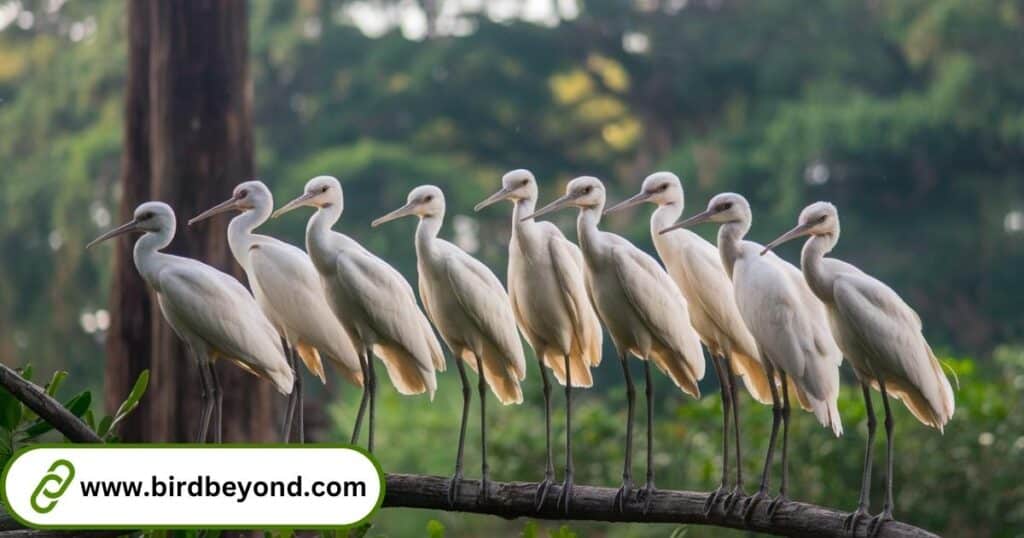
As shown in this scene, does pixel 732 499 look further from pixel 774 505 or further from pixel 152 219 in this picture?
pixel 152 219

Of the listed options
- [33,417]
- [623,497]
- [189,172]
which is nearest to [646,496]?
[623,497]

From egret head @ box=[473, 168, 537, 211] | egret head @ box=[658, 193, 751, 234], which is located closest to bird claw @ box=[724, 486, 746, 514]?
egret head @ box=[658, 193, 751, 234]

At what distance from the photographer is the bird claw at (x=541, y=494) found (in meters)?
3.69

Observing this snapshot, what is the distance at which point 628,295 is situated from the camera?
370 centimetres

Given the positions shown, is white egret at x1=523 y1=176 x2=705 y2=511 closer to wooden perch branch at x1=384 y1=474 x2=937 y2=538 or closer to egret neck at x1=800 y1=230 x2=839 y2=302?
wooden perch branch at x1=384 y1=474 x2=937 y2=538

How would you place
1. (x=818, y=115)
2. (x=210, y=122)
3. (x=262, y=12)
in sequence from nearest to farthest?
(x=210, y=122) < (x=818, y=115) < (x=262, y=12)

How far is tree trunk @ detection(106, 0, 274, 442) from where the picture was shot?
6098 millimetres

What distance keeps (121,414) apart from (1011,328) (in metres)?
11.3

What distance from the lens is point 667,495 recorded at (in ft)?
12.0

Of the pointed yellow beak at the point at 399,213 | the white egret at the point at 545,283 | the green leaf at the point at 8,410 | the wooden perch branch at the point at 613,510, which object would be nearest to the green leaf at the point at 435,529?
the wooden perch branch at the point at 613,510

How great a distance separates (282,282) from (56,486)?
839mm

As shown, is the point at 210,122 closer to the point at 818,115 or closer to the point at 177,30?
the point at 177,30

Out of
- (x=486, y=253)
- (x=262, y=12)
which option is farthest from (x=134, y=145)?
(x=262, y=12)

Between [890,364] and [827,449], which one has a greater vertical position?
[890,364]
